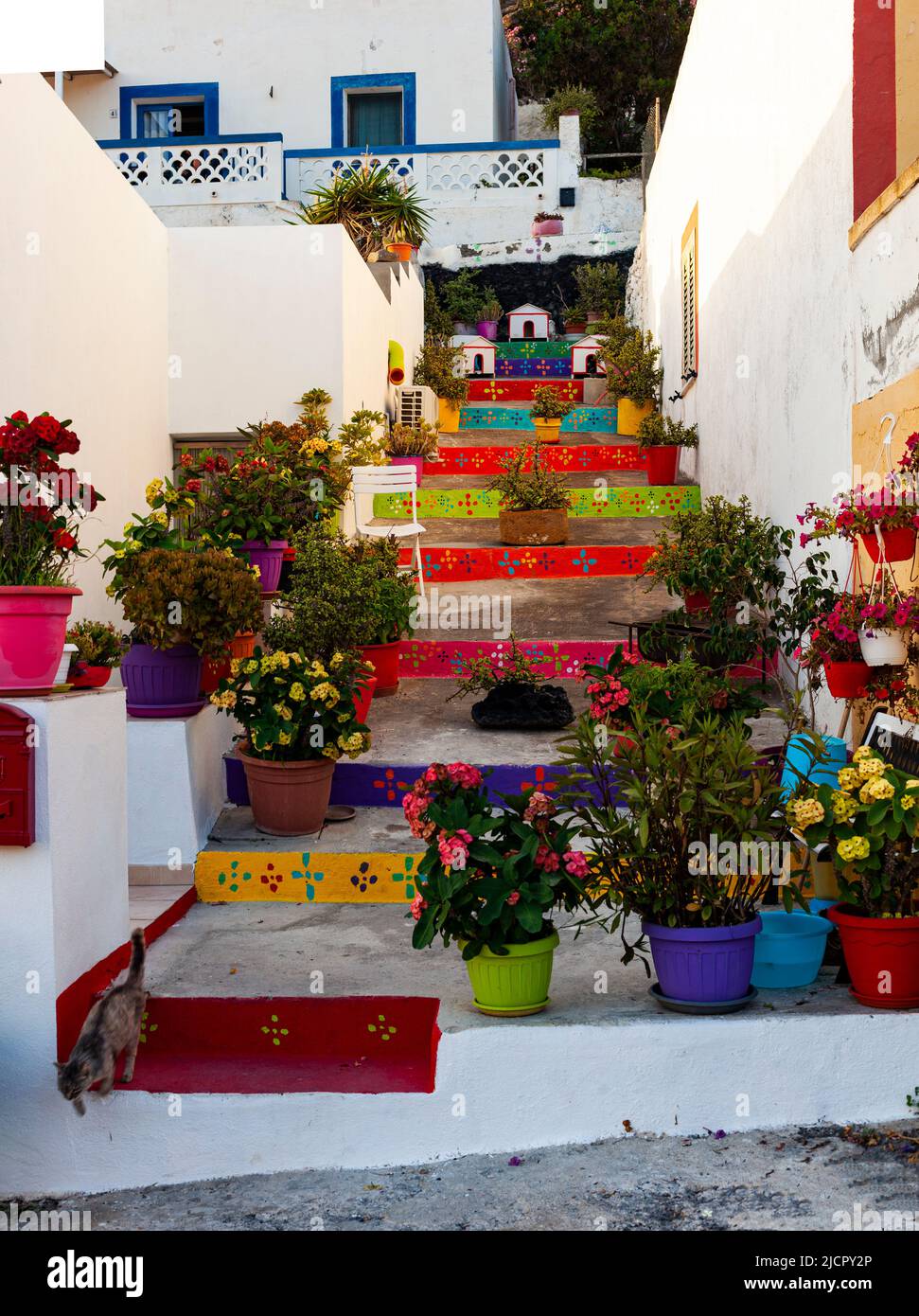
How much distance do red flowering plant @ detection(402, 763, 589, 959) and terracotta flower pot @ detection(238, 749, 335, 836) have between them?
4.72ft

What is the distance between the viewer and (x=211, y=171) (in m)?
15.1

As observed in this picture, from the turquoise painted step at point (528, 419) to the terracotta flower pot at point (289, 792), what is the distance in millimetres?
8211

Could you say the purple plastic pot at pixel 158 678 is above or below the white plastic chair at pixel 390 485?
below

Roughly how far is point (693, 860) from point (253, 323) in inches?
248

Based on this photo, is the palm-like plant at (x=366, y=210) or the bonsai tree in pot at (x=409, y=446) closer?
the bonsai tree in pot at (x=409, y=446)

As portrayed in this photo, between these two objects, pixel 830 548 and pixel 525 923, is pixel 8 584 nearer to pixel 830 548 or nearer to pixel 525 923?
pixel 525 923

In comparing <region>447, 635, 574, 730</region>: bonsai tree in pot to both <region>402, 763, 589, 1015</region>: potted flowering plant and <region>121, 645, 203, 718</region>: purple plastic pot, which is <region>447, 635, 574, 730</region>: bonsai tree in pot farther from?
<region>402, 763, 589, 1015</region>: potted flowering plant

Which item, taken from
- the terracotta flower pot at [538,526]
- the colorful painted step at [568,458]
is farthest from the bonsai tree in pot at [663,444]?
the terracotta flower pot at [538,526]

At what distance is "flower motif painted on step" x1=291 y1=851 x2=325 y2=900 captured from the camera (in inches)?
203

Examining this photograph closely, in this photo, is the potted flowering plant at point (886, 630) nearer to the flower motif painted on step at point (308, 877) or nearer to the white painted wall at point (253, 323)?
the flower motif painted on step at point (308, 877)

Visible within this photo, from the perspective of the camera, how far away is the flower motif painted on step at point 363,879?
5.13m

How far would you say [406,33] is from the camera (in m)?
16.8

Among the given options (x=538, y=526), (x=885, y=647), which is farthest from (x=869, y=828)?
(x=538, y=526)

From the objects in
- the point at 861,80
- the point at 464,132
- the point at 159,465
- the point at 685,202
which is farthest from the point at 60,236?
the point at 464,132
